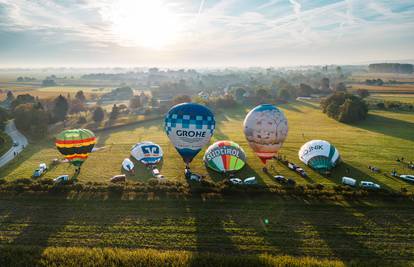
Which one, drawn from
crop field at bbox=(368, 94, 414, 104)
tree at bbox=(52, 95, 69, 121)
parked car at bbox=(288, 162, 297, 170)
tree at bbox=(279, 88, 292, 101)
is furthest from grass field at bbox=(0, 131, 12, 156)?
crop field at bbox=(368, 94, 414, 104)

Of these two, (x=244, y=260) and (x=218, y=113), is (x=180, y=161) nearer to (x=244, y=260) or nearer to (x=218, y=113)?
(x=244, y=260)

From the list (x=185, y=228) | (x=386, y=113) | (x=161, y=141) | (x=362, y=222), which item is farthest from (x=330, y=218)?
(x=386, y=113)

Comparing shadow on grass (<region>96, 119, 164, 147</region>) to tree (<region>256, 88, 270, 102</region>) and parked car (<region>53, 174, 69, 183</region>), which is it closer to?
parked car (<region>53, 174, 69, 183</region>)

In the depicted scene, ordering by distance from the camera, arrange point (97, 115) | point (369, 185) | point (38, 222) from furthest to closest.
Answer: point (97, 115)
point (369, 185)
point (38, 222)

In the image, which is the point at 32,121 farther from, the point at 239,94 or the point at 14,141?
the point at 239,94

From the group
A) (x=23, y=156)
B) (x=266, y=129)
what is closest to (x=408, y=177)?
(x=266, y=129)

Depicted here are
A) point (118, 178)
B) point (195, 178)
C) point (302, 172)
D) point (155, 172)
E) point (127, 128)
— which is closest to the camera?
point (118, 178)

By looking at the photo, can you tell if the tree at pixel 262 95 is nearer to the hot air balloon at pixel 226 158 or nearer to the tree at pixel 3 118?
the hot air balloon at pixel 226 158
